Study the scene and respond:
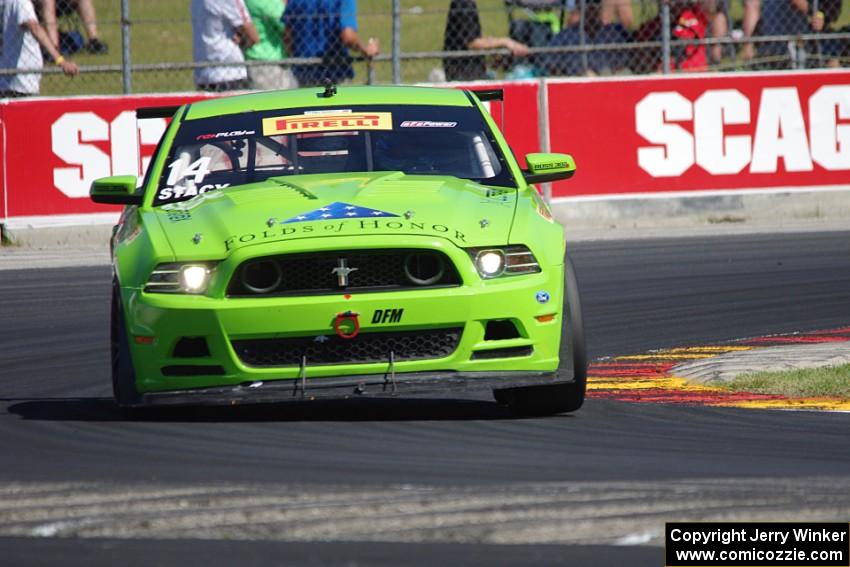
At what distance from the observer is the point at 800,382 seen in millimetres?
8555

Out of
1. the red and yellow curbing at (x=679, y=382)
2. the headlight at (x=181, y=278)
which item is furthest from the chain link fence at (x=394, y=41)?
the headlight at (x=181, y=278)

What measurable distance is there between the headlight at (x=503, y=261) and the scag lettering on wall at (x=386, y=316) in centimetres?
40

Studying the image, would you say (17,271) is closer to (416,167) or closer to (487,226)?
(416,167)

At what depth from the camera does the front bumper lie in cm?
718

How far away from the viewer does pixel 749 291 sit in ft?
41.9

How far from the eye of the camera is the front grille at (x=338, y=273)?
726cm

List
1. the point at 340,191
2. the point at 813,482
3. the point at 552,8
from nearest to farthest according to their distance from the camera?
the point at 813,482 < the point at 340,191 < the point at 552,8

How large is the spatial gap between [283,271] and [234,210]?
1.75 ft

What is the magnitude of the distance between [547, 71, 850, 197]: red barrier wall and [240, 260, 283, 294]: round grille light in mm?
9941

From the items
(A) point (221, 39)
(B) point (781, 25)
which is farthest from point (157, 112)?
(B) point (781, 25)

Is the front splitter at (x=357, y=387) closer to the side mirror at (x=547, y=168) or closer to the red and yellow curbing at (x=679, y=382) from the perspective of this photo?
the red and yellow curbing at (x=679, y=382)

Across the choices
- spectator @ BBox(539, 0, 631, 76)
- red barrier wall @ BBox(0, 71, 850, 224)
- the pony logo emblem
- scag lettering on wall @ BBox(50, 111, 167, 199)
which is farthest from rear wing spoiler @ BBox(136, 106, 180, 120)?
spectator @ BBox(539, 0, 631, 76)

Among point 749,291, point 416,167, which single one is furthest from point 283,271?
point 749,291

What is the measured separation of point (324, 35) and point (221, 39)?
101cm
